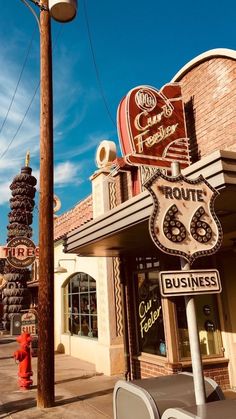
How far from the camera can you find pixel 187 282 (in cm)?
Answer: 316

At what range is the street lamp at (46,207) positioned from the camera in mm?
6535

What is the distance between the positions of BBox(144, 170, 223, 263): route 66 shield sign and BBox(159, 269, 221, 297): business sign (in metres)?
0.15

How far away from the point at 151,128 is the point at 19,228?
2513 centimetres

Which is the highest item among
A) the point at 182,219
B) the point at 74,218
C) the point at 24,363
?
the point at 74,218

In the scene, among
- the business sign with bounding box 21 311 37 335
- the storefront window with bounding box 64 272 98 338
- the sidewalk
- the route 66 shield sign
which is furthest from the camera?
the storefront window with bounding box 64 272 98 338

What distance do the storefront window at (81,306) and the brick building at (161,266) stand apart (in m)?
1.48

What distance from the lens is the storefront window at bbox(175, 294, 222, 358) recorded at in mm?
7305

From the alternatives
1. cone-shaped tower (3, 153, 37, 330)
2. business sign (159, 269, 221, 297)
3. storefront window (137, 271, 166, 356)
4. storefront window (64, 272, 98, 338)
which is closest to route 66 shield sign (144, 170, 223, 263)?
business sign (159, 269, 221, 297)

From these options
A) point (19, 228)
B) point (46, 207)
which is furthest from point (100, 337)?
point (19, 228)

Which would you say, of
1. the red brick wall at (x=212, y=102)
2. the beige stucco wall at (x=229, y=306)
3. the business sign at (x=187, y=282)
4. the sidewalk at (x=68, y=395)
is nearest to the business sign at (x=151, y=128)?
the red brick wall at (x=212, y=102)

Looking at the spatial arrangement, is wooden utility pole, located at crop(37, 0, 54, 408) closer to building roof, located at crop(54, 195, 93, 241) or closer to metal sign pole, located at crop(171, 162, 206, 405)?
metal sign pole, located at crop(171, 162, 206, 405)

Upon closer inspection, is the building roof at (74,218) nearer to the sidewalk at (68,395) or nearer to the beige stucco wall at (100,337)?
the beige stucco wall at (100,337)

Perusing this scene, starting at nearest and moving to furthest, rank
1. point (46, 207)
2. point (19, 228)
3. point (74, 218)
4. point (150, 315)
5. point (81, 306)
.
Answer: point (46, 207) < point (150, 315) < point (81, 306) < point (74, 218) < point (19, 228)

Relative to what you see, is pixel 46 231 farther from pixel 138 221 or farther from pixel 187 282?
pixel 187 282
